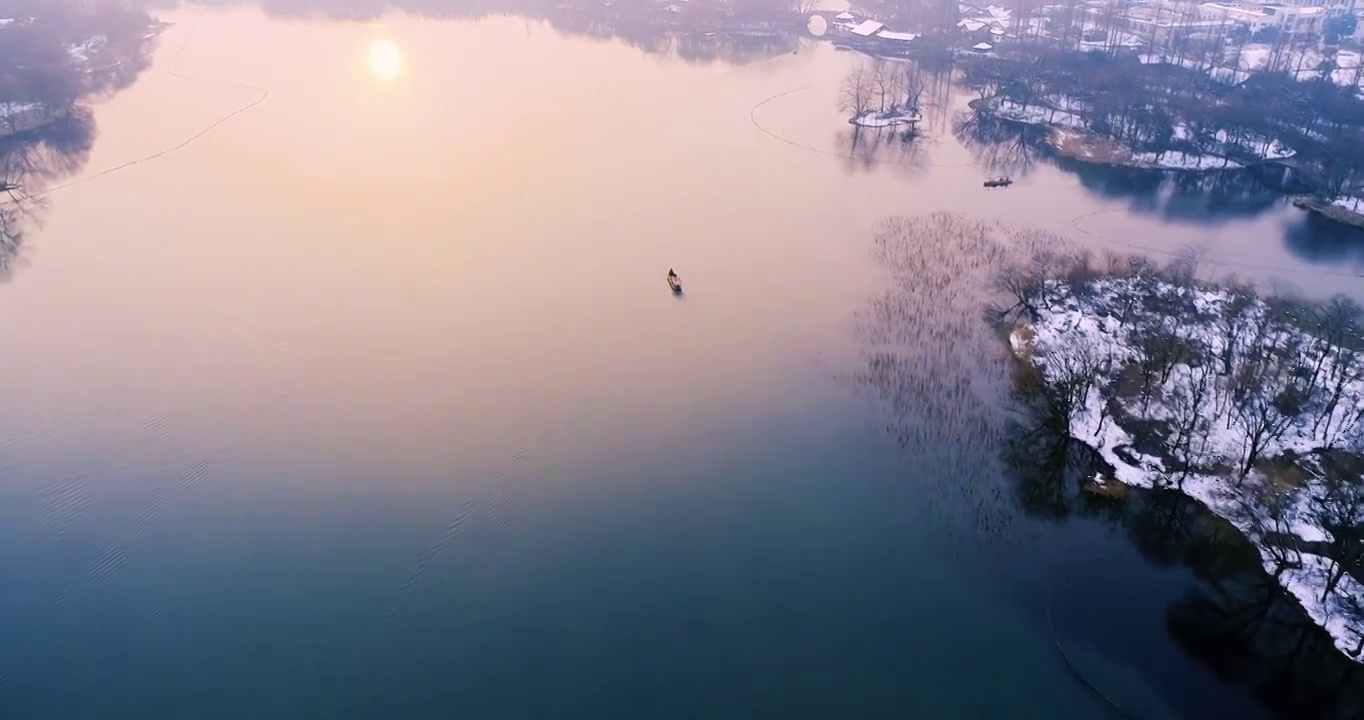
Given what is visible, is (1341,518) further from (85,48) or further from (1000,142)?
(85,48)

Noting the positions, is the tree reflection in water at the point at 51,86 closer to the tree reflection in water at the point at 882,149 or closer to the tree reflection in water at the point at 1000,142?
the tree reflection in water at the point at 882,149

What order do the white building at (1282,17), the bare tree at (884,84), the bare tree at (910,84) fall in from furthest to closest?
the white building at (1282,17) < the bare tree at (884,84) < the bare tree at (910,84)

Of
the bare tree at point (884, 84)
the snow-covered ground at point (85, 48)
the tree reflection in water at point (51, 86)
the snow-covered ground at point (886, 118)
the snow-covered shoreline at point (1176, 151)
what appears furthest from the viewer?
the snow-covered ground at point (85, 48)

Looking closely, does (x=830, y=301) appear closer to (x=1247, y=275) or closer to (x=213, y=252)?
(x=1247, y=275)

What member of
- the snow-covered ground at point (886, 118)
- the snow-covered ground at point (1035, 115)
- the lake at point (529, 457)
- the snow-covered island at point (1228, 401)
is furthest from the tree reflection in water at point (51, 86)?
the snow-covered ground at point (1035, 115)

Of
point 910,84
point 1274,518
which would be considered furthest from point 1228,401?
point 910,84
